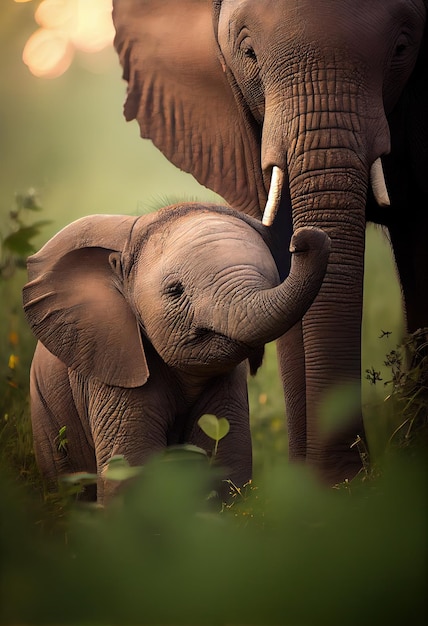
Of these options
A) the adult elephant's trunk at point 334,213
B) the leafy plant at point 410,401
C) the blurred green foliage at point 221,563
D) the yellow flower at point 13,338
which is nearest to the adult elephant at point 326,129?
the adult elephant's trunk at point 334,213

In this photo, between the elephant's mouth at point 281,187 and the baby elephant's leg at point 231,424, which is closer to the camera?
the baby elephant's leg at point 231,424

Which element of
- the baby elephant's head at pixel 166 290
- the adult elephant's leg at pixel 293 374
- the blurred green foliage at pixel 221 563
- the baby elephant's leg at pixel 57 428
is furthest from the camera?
the adult elephant's leg at pixel 293 374

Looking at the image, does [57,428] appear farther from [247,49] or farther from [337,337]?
[247,49]

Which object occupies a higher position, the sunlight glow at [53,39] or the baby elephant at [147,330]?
the sunlight glow at [53,39]

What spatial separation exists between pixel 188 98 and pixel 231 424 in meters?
1.35

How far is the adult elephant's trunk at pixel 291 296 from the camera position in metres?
1.54

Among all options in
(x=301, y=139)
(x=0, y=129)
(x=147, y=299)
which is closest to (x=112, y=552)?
(x=0, y=129)

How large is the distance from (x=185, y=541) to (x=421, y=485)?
7 centimetres

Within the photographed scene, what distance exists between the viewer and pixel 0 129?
73 cm

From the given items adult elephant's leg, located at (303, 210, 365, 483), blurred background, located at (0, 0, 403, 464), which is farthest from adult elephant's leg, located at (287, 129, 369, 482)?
blurred background, located at (0, 0, 403, 464)

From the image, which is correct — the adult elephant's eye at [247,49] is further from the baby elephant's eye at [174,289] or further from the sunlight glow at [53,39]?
the sunlight glow at [53,39]

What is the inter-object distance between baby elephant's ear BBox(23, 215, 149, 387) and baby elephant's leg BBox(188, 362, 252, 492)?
222 mm

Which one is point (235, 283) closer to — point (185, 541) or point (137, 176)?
point (185, 541)

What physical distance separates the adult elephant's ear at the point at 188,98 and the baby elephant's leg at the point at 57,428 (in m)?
0.88
